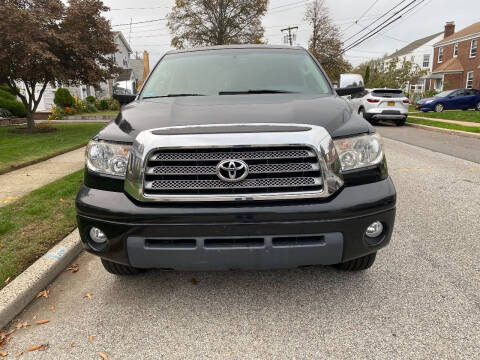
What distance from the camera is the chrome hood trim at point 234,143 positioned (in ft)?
6.60

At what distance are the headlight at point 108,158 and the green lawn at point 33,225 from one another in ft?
3.94

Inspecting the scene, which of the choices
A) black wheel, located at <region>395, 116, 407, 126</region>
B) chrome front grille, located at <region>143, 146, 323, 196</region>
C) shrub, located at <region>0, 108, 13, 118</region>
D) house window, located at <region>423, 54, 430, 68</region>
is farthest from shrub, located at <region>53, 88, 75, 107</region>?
house window, located at <region>423, 54, 430, 68</region>

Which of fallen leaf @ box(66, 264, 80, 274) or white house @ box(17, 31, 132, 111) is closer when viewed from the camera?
fallen leaf @ box(66, 264, 80, 274)

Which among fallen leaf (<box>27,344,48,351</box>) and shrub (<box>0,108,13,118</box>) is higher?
shrub (<box>0,108,13,118</box>)

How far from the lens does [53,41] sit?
36.5ft

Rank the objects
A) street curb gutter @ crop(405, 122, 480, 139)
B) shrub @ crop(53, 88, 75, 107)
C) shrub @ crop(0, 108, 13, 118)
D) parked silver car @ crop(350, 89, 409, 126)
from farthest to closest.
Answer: shrub @ crop(53, 88, 75, 107)
shrub @ crop(0, 108, 13, 118)
parked silver car @ crop(350, 89, 409, 126)
street curb gutter @ crop(405, 122, 480, 139)

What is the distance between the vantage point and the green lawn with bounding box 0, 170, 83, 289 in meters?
2.93

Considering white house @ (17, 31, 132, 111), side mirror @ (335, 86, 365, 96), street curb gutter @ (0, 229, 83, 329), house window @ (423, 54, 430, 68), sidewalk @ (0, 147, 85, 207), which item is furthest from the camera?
house window @ (423, 54, 430, 68)

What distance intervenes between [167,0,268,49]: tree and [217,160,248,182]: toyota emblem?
114 ft

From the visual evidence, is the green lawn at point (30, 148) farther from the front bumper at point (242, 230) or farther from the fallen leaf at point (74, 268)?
the front bumper at point (242, 230)

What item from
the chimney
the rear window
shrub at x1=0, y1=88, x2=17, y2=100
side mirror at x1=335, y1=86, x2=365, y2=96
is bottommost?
the rear window

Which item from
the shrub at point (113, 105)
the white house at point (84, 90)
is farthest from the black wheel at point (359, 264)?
the shrub at point (113, 105)

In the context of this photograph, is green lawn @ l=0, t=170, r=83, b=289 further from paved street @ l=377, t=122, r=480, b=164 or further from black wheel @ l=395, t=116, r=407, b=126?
black wheel @ l=395, t=116, r=407, b=126

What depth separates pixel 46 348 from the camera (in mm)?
2090
